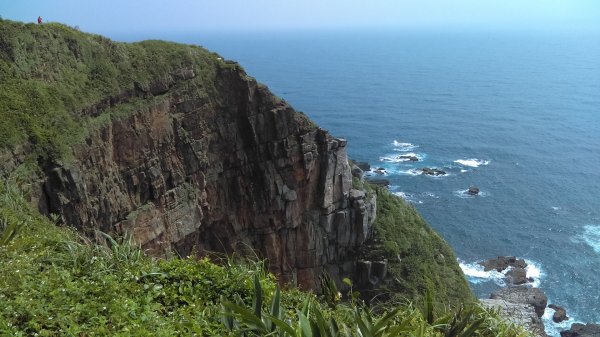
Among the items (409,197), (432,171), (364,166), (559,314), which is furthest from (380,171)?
(559,314)

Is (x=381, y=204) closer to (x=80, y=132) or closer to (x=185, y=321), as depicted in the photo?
(x=80, y=132)

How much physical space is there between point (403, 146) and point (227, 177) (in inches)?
2595

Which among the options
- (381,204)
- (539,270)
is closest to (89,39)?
(381,204)

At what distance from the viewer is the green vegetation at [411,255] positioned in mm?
43875

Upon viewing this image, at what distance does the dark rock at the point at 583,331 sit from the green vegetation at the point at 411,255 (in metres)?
14.6

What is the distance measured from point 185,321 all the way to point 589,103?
14971 centimetres

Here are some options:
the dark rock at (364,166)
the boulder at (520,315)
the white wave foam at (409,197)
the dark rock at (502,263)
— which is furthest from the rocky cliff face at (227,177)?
the dark rock at (364,166)

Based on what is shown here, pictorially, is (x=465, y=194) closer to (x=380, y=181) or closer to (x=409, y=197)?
(x=409, y=197)

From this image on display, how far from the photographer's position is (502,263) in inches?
2532

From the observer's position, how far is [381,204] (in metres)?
50.6

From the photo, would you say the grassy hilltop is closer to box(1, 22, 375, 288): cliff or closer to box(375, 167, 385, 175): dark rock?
box(1, 22, 375, 288): cliff

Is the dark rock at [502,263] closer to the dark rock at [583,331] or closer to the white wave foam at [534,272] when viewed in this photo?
the white wave foam at [534,272]

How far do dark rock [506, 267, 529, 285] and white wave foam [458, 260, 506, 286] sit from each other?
34.0 inches

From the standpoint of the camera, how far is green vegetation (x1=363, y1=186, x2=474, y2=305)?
43875 millimetres
